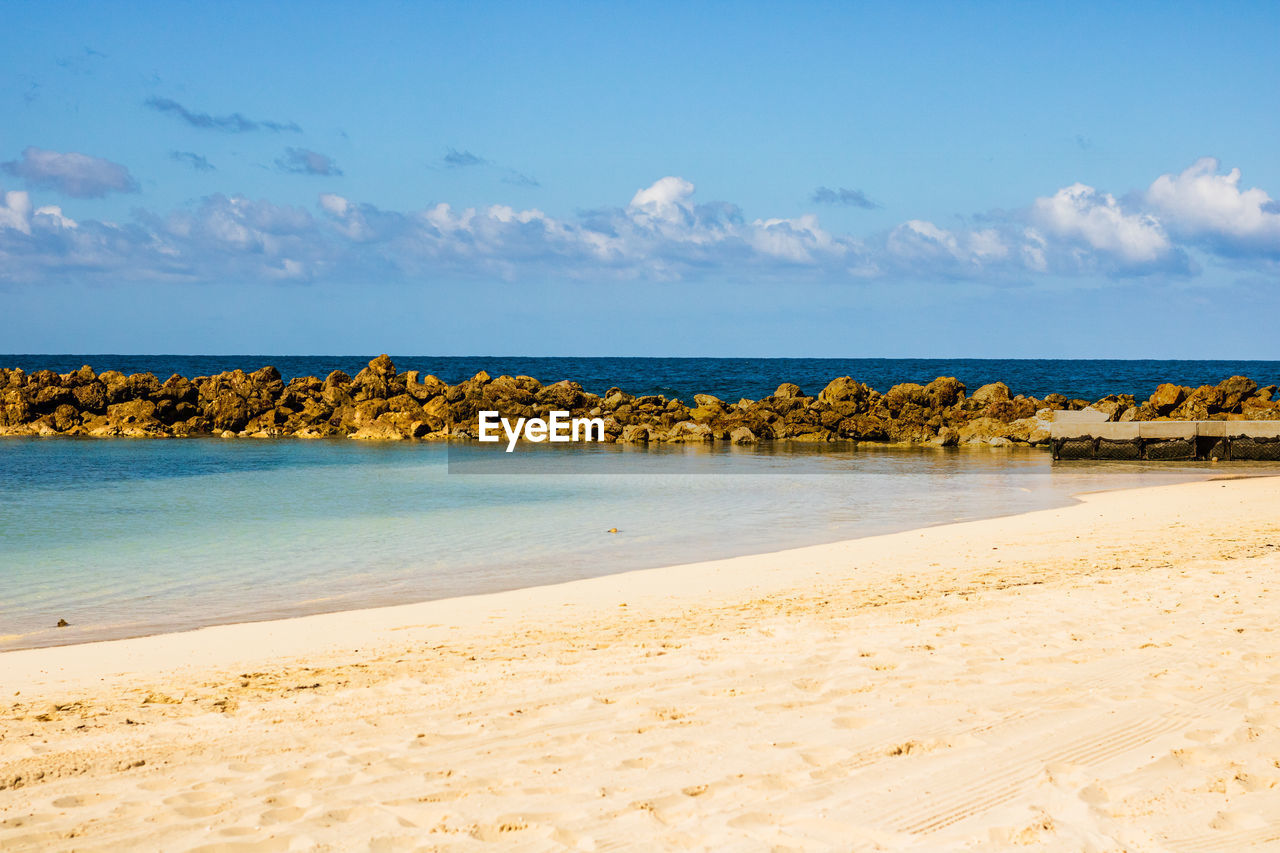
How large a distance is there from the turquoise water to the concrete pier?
94cm

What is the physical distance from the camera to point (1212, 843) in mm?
3553

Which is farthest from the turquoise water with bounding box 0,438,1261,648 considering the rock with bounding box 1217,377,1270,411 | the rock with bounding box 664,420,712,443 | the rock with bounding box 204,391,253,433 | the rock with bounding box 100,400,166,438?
the rock with bounding box 1217,377,1270,411

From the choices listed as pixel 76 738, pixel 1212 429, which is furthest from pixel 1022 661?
pixel 1212 429

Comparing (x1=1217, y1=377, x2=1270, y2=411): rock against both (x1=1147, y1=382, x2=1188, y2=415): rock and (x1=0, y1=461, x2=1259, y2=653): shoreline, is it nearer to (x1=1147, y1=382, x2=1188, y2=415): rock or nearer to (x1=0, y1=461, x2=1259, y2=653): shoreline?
(x1=1147, y1=382, x2=1188, y2=415): rock

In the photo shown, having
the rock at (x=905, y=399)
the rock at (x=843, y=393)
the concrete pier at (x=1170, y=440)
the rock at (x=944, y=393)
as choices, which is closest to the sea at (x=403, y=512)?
the concrete pier at (x=1170, y=440)

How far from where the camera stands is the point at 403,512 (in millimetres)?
15242

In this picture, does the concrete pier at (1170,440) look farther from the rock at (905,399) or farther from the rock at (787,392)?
the rock at (787,392)

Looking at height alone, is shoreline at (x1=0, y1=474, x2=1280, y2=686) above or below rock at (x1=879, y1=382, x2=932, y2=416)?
below

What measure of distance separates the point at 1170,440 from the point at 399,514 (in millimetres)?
17604

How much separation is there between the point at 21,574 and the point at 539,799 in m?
8.72

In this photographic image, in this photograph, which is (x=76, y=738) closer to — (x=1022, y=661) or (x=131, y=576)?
(x=1022, y=661)

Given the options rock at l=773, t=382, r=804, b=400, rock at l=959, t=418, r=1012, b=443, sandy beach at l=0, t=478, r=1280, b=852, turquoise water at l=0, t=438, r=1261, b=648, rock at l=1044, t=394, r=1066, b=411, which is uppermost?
rock at l=773, t=382, r=804, b=400

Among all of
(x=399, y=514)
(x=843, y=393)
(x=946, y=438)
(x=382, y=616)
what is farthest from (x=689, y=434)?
(x=382, y=616)

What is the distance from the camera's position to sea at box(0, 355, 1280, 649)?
9633 millimetres
